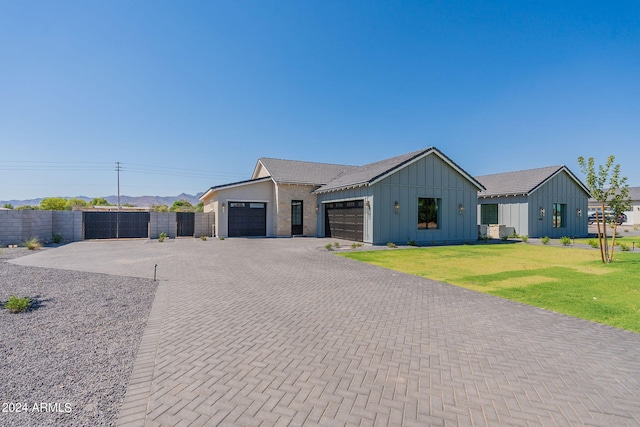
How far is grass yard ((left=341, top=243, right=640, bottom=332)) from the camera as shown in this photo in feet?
19.7

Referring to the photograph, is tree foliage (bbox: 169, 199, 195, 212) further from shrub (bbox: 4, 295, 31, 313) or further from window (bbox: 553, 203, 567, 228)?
window (bbox: 553, 203, 567, 228)

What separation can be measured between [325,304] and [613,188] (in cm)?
1347

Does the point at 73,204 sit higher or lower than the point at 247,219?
higher

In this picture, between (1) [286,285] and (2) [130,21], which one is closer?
(1) [286,285]

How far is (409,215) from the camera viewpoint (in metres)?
18.6

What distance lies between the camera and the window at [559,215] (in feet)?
79.7

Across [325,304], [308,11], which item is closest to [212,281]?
[325,304]

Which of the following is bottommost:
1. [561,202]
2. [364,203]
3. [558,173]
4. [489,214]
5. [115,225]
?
[115,225]

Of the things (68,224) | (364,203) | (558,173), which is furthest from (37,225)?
(558,173)

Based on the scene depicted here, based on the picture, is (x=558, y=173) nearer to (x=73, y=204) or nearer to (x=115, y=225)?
(x=115, y=225)

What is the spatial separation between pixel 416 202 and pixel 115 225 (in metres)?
22.0

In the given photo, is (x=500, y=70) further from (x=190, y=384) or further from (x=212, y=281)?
(x=190, y=384)

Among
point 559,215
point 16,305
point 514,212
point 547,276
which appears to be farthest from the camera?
point 559,215

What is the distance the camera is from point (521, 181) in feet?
82.0
